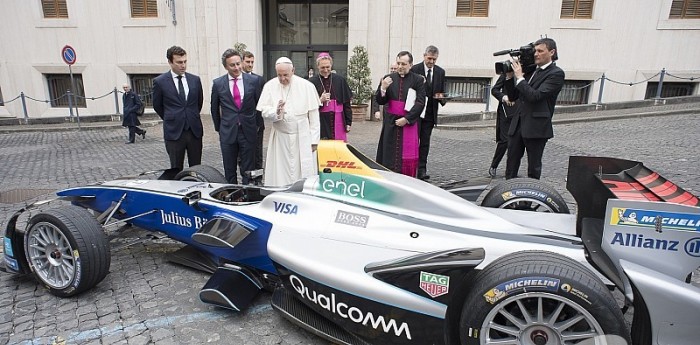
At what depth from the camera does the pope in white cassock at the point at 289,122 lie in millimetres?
4828

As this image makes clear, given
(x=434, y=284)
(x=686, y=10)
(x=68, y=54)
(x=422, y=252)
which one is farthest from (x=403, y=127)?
(x=686, y=10)

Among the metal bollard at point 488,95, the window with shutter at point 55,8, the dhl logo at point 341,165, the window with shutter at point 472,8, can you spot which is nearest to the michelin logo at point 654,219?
the dhl logo at point 341,165

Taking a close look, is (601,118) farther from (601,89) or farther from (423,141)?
(423,141)

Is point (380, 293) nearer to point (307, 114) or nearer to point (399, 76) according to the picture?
point (307, 114)

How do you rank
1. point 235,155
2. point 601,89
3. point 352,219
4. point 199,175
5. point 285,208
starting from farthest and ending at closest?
1. point 601,89
2. point 235,155
3. point 199,175
4. point 285,208
5. point 352,219

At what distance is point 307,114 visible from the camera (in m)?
5.09

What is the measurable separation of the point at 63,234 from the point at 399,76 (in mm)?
4292

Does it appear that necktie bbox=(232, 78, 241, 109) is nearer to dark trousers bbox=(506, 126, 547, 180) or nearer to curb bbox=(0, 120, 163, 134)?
dark trousers bbox=(506, 126, 547, 180)

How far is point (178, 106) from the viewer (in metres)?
5.27

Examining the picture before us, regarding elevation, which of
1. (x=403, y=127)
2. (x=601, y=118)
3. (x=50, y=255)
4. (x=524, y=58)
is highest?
(x=524, y=58)

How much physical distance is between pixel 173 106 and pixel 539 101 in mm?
4371

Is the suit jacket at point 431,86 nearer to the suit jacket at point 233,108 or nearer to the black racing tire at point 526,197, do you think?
the suit jacket at point 233,108

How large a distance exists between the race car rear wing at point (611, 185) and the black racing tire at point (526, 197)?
0.34 m

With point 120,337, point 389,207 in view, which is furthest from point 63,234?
point 389,207
